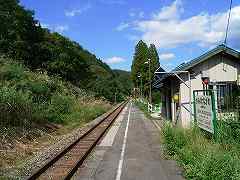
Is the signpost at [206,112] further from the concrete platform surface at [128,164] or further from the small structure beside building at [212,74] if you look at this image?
the small structure beside building at [212,74]

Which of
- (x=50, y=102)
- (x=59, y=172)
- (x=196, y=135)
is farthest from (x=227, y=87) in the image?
(x=50, y=102)

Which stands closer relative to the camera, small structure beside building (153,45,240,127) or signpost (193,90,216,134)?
signpost (193,90,216,134)

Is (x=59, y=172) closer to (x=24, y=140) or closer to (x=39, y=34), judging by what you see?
(x=24, y=140)

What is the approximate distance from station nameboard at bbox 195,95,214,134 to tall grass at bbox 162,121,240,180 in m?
0.36

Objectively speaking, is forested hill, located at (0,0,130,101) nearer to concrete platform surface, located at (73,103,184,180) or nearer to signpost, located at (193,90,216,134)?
concrete platform surface, located at (73,103,184,180)

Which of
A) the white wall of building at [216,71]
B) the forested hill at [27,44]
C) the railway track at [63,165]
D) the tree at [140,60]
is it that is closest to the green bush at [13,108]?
the railway track at [63,165]

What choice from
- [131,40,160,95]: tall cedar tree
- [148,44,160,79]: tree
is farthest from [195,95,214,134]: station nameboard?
[131,40,160,95]: tall cedar tree

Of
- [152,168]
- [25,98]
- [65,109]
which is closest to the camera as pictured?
[152,168]

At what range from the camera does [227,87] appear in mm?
22312

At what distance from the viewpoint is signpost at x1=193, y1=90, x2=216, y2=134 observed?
13000 mm

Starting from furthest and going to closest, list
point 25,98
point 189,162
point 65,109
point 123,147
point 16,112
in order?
point 65,109 < point 25,98 < point 16,112 < point 123,147 < point 189,162

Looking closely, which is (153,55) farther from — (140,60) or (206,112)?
(206,112)

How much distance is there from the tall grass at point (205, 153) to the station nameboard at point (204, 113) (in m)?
0.36

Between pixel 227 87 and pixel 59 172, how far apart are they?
1276cm
